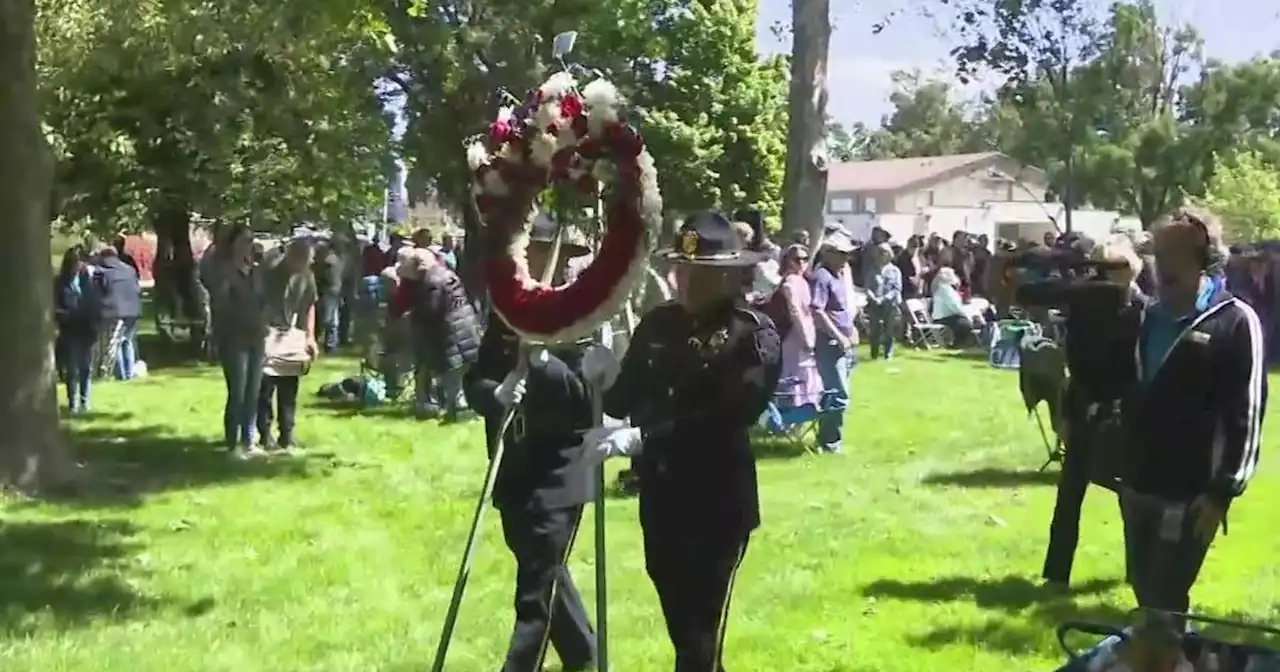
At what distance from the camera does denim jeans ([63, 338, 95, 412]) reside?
16.0 metres

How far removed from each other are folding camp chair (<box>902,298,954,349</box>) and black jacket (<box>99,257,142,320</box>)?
1264 centimetres

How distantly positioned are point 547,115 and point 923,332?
67.1 ft

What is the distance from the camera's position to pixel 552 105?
580cm

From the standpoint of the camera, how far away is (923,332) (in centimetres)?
2562

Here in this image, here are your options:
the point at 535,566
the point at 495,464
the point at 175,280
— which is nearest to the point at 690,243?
the point at 495,464

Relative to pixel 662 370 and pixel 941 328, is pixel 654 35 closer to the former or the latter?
pixel 941 328

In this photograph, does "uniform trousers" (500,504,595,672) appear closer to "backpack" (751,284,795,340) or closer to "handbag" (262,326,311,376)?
"backpack" (751,284,795,340)

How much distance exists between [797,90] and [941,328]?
26.8 ft

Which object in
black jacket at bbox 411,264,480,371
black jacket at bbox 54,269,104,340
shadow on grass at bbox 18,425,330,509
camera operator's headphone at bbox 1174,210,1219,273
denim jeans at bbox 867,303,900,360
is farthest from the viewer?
denim jeans at bbox 867,303,900,360

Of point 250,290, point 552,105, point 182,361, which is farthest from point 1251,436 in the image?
point 182,361

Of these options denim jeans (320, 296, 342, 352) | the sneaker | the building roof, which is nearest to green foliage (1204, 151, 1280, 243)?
the building roof

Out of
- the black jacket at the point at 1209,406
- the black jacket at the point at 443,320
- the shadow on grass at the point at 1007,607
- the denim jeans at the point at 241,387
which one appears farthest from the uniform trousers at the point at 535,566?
the black jacket at the point at 443,320

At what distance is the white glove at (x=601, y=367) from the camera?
17.8 feet

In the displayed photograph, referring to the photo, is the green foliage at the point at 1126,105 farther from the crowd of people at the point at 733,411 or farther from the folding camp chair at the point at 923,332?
the crowd of people at the point at 733,411
